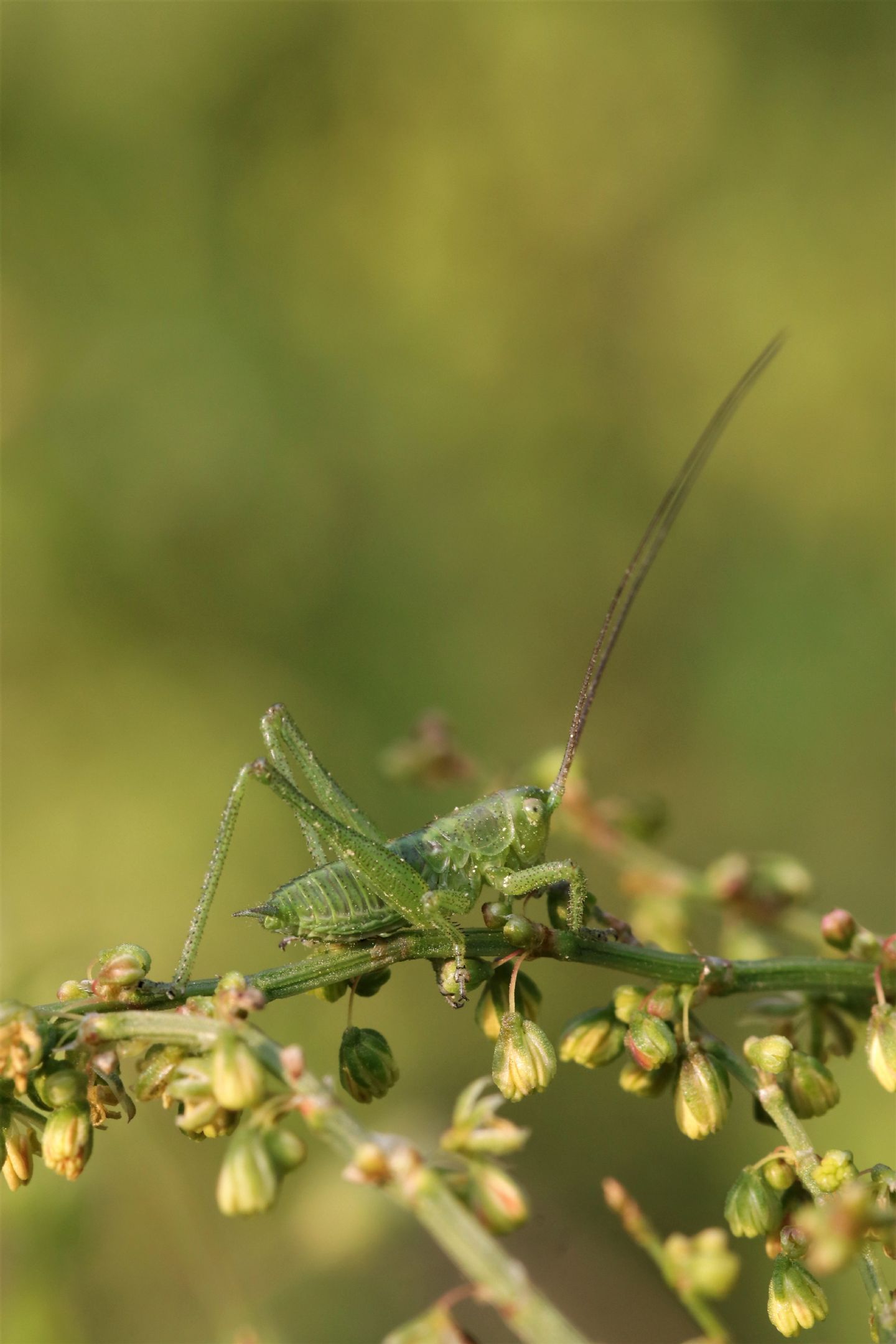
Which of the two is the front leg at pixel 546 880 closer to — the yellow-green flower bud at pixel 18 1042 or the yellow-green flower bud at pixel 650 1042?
the yellow-green flower bud at pixel 650 1042

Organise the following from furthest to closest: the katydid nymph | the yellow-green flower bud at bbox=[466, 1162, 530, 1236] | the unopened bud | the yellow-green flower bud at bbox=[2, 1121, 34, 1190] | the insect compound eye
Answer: the insect compound eye
the katydid nymph
the unopened bud
the yellow-green flower bud at bbox=[2, 1121, 34, 1190]
the yellow-green flower bud at bbox=[466, 1162, 530, 1236]

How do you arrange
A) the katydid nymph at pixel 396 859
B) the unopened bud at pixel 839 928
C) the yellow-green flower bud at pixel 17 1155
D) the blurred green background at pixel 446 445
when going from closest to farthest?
the yellow-green flower bud at pixel 17 1155, the unopened bud at pixel 839 928, the katydid nymph at pixel 396 859, the blurred green background at pixel 446 445

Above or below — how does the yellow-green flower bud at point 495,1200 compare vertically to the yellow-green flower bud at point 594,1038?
below

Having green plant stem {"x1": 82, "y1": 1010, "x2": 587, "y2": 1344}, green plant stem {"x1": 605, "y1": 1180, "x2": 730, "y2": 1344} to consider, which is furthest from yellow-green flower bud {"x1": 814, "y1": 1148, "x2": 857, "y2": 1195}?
green plant stem {"x1": 82, "y1": 1010, "x2": 587, "y2": 1344}

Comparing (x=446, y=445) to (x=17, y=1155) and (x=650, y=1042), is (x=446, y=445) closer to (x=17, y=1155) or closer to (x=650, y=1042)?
(x=650, y=1042)

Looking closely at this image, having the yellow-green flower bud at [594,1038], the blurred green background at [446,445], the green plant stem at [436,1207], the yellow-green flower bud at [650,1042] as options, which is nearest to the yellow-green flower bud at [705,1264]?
the green plant stem at [436,1207]

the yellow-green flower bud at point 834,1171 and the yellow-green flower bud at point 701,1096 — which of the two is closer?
the yellow-green flower bud at point 834,1171

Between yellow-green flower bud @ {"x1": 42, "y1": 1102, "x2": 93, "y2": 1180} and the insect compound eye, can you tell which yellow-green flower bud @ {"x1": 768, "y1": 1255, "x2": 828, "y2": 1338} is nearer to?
yellow-green flower bud @ {"x1": 42, "y1": 1102, "x2": 93, "y2": 1180}
